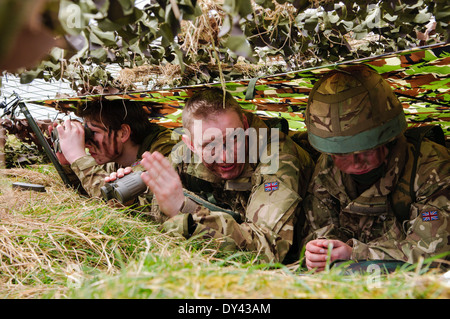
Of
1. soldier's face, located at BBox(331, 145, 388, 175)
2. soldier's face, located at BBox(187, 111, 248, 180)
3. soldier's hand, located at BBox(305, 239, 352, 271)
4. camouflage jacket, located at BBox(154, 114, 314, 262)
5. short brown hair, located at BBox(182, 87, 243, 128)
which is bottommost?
soldier's hand, located at BBox(305, 239, 352, 271)

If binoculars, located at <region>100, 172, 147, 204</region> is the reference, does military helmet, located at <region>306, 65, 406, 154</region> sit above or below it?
above

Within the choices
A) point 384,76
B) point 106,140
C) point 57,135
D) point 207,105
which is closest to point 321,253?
point 384,76

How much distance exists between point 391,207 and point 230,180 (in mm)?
1074

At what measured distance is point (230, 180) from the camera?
2.99 meters

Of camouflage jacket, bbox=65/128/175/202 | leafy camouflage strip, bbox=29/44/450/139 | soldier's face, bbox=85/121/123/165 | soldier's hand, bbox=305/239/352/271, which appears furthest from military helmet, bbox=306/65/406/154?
soldier's face, bbox=85/121/123/165

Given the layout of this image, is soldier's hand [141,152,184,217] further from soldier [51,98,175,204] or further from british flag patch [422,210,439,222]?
british flag patch [422,210,439,222]

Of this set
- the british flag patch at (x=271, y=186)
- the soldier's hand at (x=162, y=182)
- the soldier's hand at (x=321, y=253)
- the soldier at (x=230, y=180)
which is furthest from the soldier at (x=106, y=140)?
the soldier's hand at (x=321, y=253)

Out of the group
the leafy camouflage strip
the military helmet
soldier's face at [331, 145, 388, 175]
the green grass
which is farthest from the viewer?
soldier's face at [331, 145, 388, 175]

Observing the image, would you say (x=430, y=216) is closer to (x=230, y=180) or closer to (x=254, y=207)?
(x=254, y=207)

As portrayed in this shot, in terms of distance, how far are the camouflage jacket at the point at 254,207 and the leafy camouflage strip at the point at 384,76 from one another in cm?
34

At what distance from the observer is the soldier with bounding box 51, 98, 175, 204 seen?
3588 mm

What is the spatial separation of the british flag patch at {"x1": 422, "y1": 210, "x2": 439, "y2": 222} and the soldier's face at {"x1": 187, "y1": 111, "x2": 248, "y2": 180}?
1.18 metres

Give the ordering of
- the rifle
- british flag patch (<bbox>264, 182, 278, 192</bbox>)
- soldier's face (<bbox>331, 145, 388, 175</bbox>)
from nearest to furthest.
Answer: soldier's face (<bbox>331, 145, 388, 175</bbox>) → british flag patch (<bbox>264, 182, 278, 192</bbox>) → the rifle

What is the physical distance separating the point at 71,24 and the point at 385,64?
1671 mm
